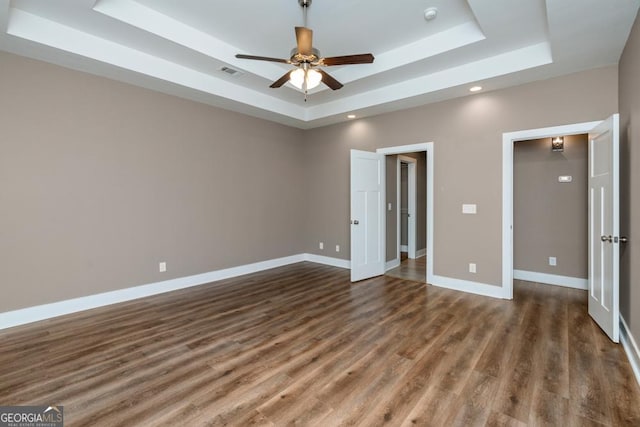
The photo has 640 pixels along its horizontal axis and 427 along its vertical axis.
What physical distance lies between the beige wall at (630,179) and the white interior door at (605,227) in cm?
10

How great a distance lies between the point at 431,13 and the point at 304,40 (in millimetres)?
1470

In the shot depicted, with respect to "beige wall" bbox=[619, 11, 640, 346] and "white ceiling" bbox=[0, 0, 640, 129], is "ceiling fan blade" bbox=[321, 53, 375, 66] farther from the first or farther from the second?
"beige wall" bbox=[619, 11, 640, 346]

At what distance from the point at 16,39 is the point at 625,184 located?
5.98 meters

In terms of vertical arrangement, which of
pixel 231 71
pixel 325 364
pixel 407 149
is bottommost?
pixel 325 364

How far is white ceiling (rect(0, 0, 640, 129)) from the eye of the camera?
111 inches

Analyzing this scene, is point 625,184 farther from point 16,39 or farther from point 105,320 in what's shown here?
point 16,39

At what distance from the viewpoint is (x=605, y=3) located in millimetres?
2355

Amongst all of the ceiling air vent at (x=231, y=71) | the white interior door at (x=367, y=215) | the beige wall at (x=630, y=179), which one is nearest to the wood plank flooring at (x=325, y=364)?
the beige wall at (x=630, y=179)

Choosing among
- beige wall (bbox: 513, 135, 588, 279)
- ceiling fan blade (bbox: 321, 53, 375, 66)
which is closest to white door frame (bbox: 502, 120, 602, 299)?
beige wall (bbox: 513, 135, 588, 279)

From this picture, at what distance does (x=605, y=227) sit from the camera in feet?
9.65

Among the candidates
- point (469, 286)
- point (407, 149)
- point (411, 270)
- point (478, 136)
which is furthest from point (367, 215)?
point (478, 136)

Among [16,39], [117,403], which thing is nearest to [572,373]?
[117,403]

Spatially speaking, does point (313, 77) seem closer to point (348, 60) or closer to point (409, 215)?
point (348, 60)

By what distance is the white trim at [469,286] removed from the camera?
Result: 13.4ft
